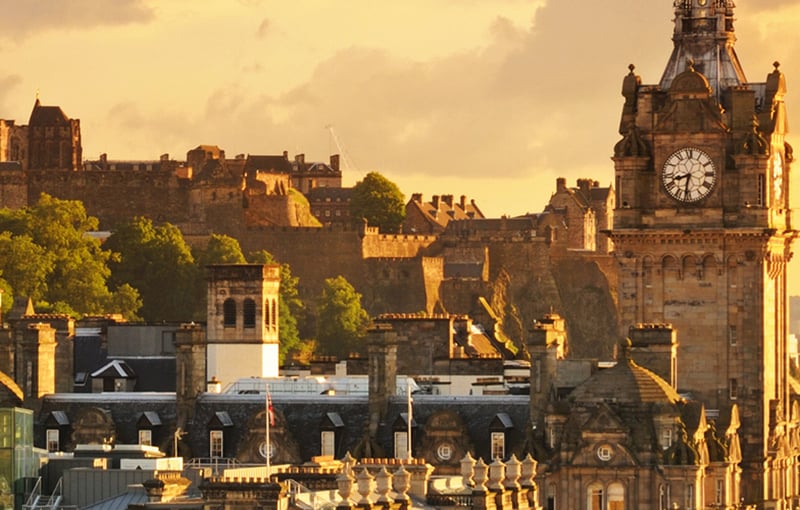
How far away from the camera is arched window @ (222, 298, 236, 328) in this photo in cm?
13838

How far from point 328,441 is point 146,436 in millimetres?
4602

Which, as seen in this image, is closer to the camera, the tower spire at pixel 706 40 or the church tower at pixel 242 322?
the tower spire at pixel 706 40

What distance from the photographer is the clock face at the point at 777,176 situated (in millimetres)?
118125

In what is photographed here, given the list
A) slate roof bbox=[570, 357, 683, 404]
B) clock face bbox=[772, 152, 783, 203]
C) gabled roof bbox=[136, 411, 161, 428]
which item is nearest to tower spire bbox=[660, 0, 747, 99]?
clock face bbox=[772, 152, 783, 203]

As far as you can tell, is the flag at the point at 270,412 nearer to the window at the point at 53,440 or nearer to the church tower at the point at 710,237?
the window at the point at 53,440

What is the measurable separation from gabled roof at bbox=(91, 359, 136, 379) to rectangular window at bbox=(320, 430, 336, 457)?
23.4 metres

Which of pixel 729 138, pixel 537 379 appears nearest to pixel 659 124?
pixel 729 138

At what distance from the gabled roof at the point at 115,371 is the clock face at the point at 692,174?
69.6ft

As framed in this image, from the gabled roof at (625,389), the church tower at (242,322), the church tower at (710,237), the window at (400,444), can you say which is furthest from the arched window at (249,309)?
the gabled roof at (625,389)

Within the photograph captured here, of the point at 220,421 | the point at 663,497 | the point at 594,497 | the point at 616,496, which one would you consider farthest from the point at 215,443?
the point at 663,497

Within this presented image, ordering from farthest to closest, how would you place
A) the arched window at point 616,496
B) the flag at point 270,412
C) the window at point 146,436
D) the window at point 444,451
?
the window at point 146,436
the window at point 444,451
the flag at point 270,412
the arched window at point 616,496

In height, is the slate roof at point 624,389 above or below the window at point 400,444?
above

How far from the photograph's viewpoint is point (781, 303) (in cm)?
11888

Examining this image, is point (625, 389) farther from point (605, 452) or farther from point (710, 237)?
point (710, 237)
